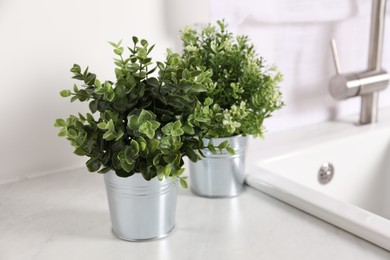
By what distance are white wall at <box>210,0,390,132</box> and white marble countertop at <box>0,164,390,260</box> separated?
41 centimetres

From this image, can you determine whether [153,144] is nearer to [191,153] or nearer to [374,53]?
[191,153]

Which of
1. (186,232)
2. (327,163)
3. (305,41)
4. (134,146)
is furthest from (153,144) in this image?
(305,41)

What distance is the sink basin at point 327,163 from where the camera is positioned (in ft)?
2.54

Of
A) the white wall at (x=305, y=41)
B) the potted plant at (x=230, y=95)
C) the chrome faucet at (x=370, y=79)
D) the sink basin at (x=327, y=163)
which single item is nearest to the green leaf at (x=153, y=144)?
the potted plant at (x=230, y=95)

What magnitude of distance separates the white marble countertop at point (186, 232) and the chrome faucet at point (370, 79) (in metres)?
0.41

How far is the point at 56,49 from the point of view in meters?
0.87

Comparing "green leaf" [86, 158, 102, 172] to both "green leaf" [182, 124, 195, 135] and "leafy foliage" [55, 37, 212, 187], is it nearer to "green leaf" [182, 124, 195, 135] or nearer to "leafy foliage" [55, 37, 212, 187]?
"leafy foliage" [55, 37, 212, 187]

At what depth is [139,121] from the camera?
58 cm

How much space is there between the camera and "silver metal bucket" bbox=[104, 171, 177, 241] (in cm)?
63

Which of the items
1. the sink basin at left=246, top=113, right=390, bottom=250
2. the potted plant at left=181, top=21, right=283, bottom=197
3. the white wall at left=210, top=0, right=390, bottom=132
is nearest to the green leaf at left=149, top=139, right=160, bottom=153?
the potted plant at left=181, top=21, right=283, bottom=197

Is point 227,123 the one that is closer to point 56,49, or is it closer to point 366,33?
point 56,49

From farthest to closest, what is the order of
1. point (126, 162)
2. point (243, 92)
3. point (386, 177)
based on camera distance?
point (386, 177) < point (243, 92) < point (126, 162)

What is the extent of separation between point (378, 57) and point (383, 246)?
0.64 m

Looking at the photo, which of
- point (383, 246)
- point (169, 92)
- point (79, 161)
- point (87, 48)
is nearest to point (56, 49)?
point (87, 48)
